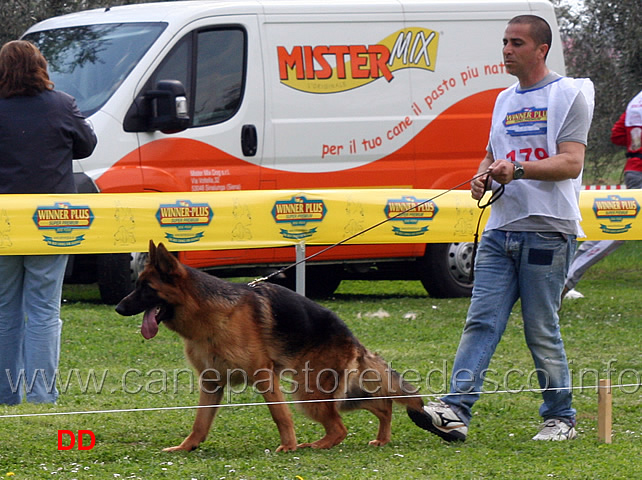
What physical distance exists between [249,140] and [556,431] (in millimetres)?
5468

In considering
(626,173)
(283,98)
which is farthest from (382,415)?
(626,173)

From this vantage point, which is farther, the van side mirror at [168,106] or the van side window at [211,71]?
the van side window at [211,71]

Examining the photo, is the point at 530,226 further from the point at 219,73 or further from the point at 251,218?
the point at 219,73

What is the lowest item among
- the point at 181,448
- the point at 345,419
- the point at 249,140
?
the point at 345,419

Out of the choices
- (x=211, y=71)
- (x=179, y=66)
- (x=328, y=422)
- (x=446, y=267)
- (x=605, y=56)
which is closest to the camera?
(x=328, y=422)

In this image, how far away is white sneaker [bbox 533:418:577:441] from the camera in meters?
5.49

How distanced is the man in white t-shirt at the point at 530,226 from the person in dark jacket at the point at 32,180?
228cm

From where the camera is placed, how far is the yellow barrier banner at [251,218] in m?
7.60

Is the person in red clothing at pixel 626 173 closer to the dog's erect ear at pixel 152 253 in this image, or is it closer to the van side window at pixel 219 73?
the van side window at pixel 219 73

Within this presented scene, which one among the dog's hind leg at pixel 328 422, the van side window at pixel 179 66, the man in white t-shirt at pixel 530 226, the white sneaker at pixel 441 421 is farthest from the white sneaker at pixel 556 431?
the van side window at pixel 179 66

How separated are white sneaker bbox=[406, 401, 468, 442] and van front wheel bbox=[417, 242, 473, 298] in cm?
584

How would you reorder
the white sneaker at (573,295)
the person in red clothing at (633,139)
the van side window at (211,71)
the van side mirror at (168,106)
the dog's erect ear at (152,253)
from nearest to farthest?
1. the dog's erect ear at (152,253)
2. the van side mirror at (168,106)
3. the van side window at (211,71)
4. the person in red clothing at (633,139)
5. the white sneaker at (573,295)

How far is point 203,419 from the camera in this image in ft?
17.8

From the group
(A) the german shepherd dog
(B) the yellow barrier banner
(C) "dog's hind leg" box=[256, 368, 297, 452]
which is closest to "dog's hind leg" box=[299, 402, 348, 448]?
(A) the german shepherd dog
